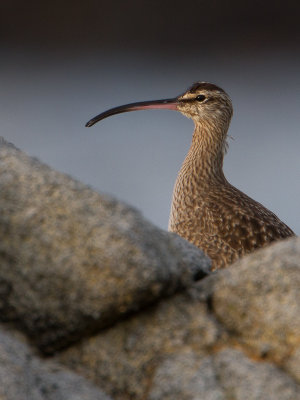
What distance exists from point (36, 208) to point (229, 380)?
0.46m

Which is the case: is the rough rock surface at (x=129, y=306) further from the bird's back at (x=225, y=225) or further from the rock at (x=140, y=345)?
the bird's back at (x=225, y=225)

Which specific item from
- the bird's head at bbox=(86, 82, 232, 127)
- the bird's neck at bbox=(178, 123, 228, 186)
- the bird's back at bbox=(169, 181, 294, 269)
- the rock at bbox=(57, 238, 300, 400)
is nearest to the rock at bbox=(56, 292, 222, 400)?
the rock at bbox=(57, 238, 300, 400)

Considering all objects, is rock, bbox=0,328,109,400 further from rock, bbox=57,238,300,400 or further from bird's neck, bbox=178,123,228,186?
bird's neck, bbox=178,123,228,186

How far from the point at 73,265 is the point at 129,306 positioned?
122 mm

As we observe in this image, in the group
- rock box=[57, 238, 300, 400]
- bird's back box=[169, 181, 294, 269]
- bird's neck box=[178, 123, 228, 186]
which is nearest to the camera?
rock box=[57, 238, 300, 400]

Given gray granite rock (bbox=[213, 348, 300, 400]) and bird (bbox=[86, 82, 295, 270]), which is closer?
gray granite rock (bbox=[213, 348, 300, 400])

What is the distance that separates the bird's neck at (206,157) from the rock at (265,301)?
→ 352cm

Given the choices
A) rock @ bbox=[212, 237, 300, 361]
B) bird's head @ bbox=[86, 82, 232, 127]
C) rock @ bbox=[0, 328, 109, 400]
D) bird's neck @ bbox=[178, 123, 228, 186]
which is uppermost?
bird's head @ bbox=[86, 82, 232, 127]

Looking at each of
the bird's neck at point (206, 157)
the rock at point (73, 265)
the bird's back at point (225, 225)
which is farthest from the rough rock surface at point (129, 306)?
the bird's neck at point (206, 157)

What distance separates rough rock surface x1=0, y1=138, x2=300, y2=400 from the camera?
4.91 feet

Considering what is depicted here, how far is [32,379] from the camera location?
1404 millimetres

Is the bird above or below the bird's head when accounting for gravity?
below

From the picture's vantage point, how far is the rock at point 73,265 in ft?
4.99

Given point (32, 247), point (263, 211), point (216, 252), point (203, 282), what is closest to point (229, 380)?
point (203, 282)
